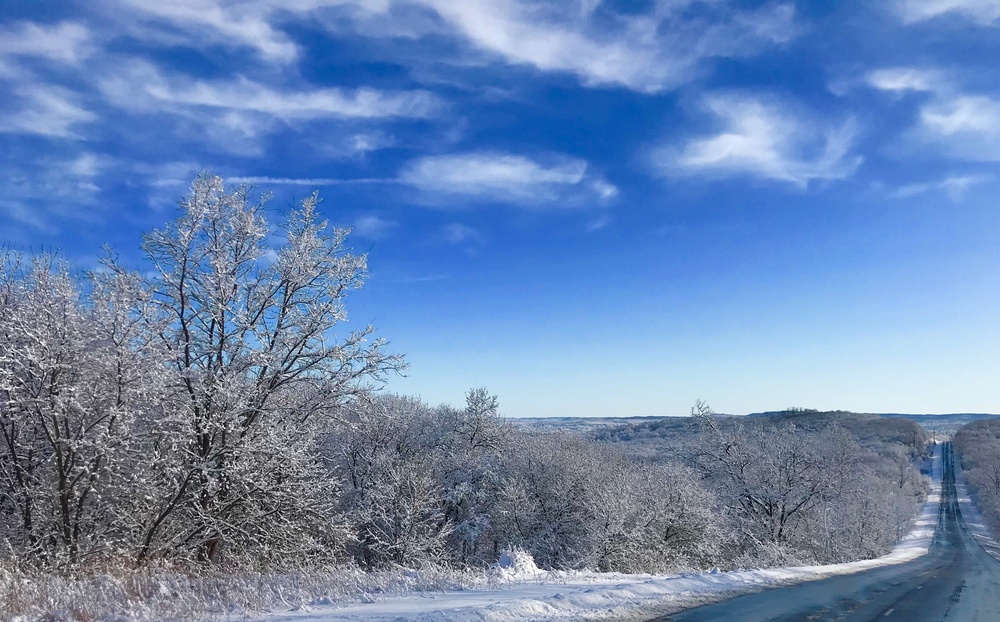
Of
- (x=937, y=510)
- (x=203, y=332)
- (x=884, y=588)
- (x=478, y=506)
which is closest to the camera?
(x=203, y=332)

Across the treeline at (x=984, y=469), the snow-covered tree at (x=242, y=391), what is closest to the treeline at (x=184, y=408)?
the snow-covered tree at (x=242, y=391)

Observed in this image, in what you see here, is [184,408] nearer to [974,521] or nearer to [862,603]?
[862,603]

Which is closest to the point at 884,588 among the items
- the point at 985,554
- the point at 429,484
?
the point at 429,484

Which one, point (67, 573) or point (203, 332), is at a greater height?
point (203, 332)

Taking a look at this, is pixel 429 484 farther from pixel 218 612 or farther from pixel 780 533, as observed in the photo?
pixel 218 612

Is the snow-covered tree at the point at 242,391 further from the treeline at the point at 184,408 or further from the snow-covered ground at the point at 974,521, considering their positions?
the snow-covered ground at the point at 974,521

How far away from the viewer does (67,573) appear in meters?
10.3

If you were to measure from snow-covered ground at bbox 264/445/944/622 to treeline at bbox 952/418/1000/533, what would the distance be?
84722 mm

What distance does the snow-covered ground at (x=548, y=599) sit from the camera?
806cm

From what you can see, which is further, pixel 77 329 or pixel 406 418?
pixel 406 418

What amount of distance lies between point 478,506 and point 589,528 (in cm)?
869

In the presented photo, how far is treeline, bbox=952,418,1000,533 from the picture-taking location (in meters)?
81.3

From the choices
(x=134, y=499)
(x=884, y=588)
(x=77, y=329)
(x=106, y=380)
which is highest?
(x=77, y=329)

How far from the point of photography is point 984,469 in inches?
4151
